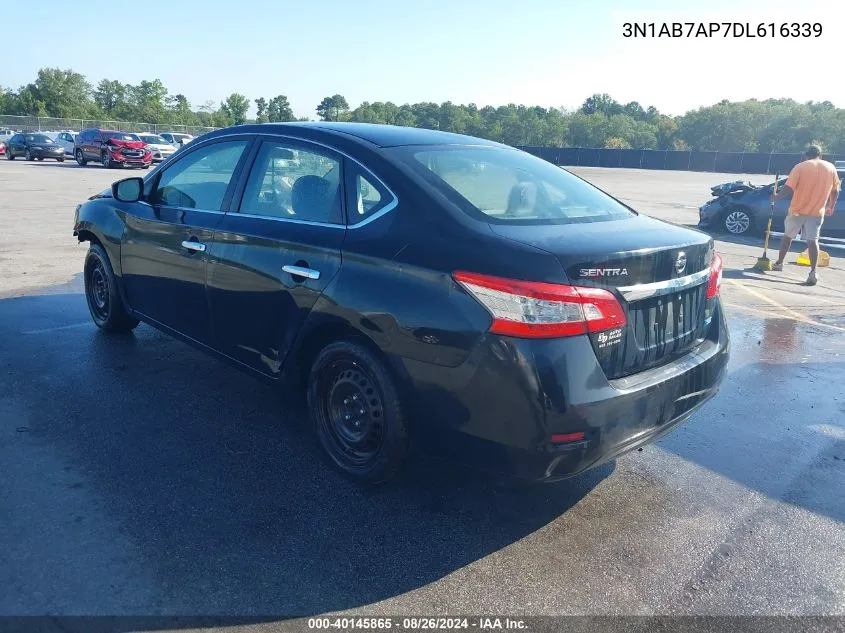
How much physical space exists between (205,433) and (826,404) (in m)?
4.29

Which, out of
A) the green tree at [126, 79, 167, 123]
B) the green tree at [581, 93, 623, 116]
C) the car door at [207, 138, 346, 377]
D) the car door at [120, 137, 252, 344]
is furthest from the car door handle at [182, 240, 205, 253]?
the green tree at [581, 93, 623, 116]

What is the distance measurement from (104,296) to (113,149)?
28215 mm

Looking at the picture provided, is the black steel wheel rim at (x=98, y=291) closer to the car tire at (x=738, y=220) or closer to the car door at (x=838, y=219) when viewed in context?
the car tire at (x=738, y=220)

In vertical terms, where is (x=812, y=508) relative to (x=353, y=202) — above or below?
below

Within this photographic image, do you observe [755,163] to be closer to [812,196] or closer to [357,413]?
[812,196]

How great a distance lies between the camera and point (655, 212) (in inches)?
727

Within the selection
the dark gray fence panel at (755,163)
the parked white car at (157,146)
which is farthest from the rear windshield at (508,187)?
the dark gray fence panel at (755,163)

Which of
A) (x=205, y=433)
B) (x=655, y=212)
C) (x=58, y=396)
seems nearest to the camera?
(x=205, y=433)

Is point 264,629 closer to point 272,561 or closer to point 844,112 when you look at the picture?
point 272,561

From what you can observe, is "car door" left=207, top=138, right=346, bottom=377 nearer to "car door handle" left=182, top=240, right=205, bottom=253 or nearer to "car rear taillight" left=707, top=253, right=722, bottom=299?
"car door handle" left=182, top=240, right=205, bottom=253

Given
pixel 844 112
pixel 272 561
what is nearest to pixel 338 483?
pixel 272 561

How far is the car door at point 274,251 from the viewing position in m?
3.54

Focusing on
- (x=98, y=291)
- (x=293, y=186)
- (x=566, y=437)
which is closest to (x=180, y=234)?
(x=293, y=186)

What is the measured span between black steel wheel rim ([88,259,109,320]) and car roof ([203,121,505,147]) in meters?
2.06
